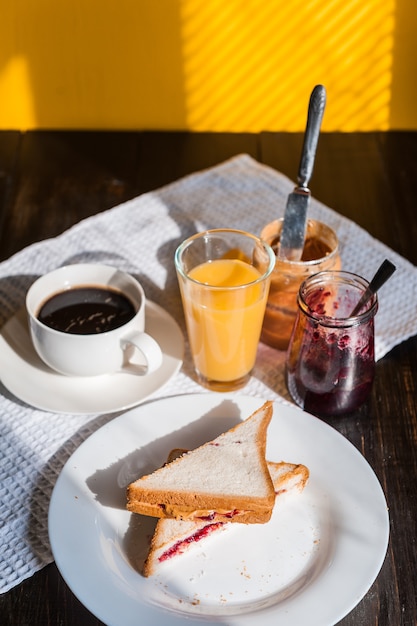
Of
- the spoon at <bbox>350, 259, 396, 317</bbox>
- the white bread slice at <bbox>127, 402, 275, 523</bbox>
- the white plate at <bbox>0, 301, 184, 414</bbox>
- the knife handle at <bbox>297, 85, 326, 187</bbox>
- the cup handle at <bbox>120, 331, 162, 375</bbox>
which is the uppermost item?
the knife handle at <bbox>297, 85, 326, 187</bbox>

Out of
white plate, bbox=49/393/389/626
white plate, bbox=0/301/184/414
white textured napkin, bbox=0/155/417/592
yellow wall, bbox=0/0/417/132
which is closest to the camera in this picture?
white plate, bbox=49/393/389/626

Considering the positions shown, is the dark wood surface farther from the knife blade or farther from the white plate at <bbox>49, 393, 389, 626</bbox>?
the knife blade

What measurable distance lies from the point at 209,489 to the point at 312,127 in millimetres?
530

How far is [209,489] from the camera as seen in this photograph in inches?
38.6

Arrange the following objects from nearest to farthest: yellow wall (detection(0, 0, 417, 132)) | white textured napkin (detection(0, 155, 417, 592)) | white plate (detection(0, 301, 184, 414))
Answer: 1. white textured napkin (detection(0, 155, 417, 592))
2. white plate (detection(0, 301, 184, 414))
3. yellow wall (detection(0, 0, 417, 132))

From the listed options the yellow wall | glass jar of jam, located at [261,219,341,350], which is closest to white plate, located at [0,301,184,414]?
glass jar of jam, located at [261,219,341,350]

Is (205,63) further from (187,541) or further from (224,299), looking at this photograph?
(187,541)

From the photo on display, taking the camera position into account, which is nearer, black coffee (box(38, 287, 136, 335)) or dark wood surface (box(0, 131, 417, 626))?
dark wood surface (box(0, 131, 417, 626))

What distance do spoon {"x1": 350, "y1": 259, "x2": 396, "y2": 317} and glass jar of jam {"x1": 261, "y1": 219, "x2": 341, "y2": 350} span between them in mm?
85

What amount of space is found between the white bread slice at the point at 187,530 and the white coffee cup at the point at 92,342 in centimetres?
24

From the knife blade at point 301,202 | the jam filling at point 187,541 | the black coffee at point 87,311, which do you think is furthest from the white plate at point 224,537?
the knife blade at point 301,202

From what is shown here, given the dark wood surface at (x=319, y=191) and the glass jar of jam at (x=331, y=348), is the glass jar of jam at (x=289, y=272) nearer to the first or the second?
the glass jar of jam at (x=331, y=348)

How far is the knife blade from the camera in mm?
1172

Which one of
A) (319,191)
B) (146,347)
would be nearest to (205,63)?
(319,191)
